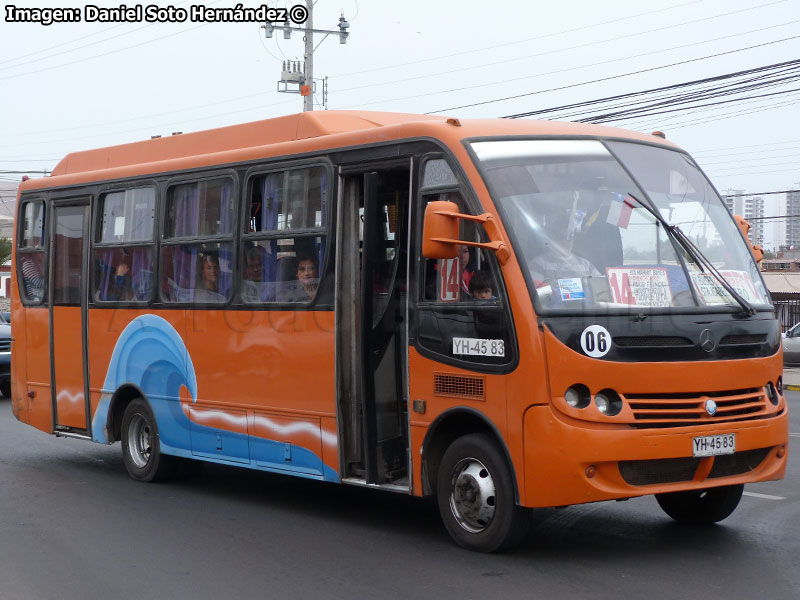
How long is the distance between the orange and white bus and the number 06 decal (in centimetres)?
2

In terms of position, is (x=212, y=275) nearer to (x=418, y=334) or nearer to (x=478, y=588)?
(x=418, y=334)

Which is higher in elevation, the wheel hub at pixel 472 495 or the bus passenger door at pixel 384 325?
the bus passenger door at pixel 384 325

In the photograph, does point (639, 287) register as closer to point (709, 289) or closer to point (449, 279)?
point (709, 289)

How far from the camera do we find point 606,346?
273 inches

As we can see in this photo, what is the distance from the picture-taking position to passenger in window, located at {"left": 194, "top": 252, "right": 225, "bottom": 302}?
10031mm

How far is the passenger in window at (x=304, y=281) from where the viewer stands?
349 inches

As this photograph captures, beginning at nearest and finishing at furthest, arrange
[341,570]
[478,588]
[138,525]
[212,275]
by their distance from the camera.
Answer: [478,588] < [341,570] < [138,525] < [212,275]

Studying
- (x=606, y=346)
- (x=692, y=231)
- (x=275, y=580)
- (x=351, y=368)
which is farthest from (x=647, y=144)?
(x=275, y=580)

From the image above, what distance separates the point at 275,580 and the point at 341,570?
0.45m

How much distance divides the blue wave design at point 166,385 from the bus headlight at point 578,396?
3290 mm

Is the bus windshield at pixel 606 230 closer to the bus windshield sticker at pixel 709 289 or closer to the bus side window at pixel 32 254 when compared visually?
the bus windshield sticker at pixel 709 289

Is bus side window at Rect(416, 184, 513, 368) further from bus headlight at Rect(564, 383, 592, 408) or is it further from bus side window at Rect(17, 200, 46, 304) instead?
bus side window at Rect(17, 200, 46, 304)

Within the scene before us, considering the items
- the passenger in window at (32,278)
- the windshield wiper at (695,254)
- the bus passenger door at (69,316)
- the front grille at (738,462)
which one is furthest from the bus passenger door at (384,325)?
the passenger in window at (32,278)

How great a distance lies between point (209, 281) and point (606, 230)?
4120 mm
